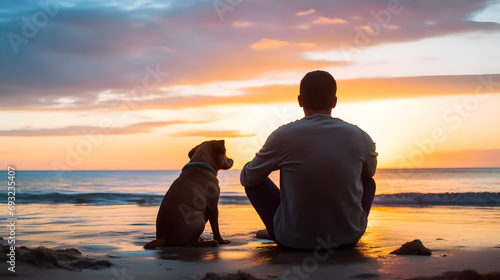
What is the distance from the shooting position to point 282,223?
14.2ft

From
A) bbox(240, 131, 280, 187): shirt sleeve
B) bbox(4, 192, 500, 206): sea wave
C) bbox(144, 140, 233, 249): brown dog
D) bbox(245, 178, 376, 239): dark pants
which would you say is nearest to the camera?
bbox(240, 131, 280, 187): shirt sleeve

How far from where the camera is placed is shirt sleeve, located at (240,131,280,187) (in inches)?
159

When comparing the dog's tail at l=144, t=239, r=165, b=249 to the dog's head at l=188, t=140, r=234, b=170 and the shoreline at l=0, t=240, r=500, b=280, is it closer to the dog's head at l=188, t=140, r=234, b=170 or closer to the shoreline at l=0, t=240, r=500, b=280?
the shoreline at l=0, t=240, r=500, b=280

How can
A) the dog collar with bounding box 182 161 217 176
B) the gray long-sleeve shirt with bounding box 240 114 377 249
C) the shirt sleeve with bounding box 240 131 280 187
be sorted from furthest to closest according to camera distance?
the dog collar with bounding box 182 161 217 176 < the shirt sleeve with bounding box 240 131 280 187 < the gray long-sleeve shirt with bounding box 240 114 377 249

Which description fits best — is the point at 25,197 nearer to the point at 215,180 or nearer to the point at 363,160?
the point at 215,180

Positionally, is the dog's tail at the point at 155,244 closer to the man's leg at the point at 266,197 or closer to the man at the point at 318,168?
the man's leg at the point at 266,197

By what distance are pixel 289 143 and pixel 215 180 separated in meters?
2.05

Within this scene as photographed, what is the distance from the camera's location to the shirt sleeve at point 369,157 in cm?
412

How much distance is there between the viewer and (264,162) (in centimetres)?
412

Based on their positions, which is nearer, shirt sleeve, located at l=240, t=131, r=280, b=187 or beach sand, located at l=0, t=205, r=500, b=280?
beach sand, located at l=0, t=205, r=500, b=280

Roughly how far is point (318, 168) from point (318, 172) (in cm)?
3

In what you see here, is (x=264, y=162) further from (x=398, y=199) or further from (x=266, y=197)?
(x=398, y=199)

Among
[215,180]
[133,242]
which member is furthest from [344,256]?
[133,242]

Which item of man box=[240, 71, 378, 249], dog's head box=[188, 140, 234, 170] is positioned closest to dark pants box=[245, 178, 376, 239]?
man box=[240, 71, 378, 249]
